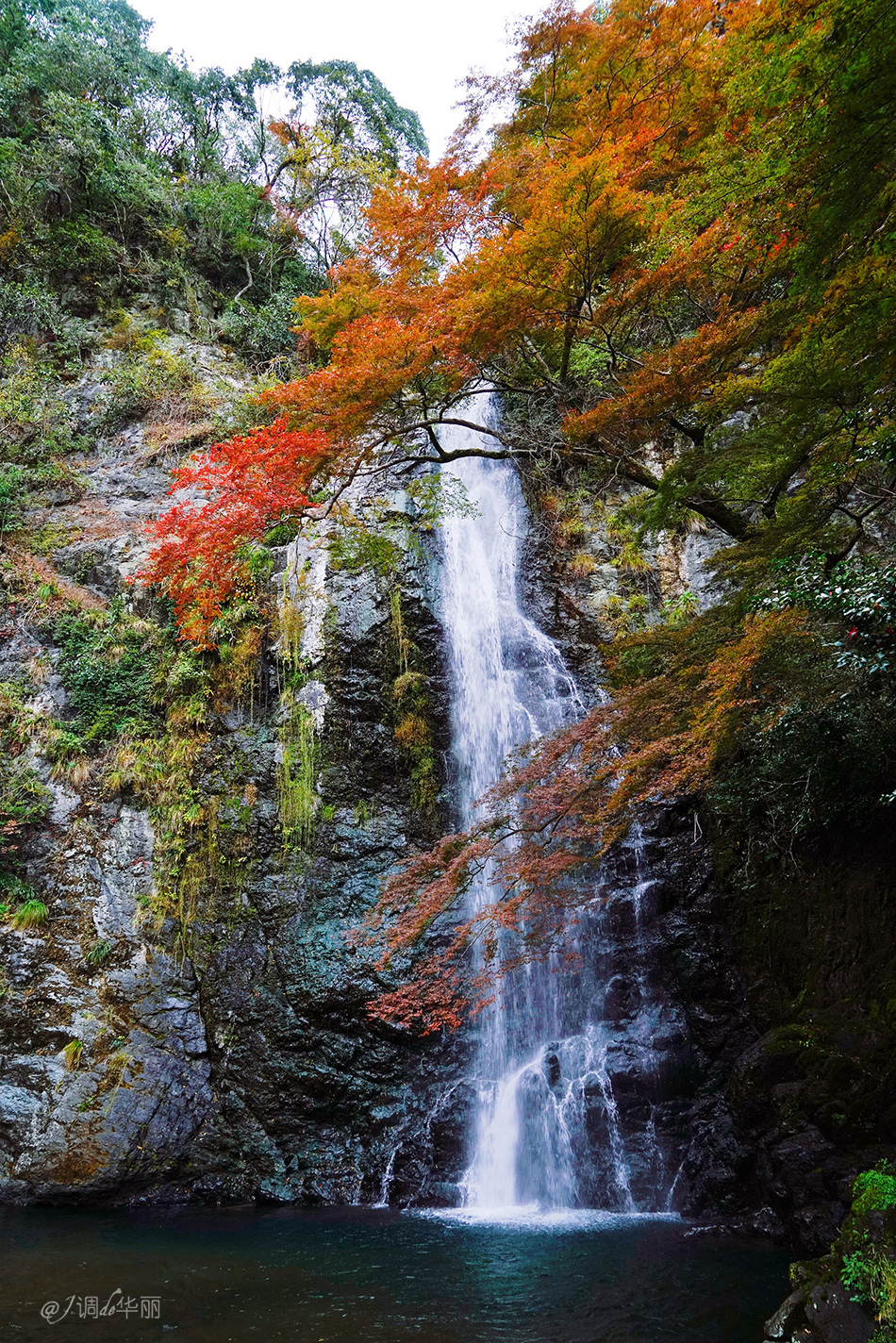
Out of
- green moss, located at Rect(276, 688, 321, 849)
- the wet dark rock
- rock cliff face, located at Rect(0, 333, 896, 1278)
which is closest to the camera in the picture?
the wet dark rock

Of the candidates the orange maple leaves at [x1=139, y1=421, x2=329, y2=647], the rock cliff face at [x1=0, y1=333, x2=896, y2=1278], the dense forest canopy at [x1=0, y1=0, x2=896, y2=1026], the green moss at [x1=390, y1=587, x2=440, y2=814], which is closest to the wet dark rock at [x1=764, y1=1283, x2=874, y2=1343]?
the rock cliff face at [x1=0, y1=333, x2=896, y2=1278]

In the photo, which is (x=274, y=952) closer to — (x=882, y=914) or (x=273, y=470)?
(x=273, y=470)

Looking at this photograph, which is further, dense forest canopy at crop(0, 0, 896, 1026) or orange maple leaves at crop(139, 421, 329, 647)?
orange maple leaves at crop(139, 421, 329, 647)

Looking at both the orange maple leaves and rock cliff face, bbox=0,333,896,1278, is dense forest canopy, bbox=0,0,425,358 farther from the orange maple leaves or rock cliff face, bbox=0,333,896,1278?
rock cliff face, bbox=0,333,896,1278

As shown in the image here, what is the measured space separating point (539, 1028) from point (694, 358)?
7.61 meters

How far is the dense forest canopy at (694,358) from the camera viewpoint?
12.7 feet

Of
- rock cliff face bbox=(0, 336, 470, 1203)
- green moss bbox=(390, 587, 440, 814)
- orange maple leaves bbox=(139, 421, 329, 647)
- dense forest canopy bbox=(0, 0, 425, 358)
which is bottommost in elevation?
rock cliff face bbox=(0, 336, 470, 1203)

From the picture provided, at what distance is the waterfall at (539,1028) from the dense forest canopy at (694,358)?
0.80 meters

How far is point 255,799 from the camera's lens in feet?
32.9

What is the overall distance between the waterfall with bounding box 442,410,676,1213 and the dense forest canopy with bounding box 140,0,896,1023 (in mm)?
797

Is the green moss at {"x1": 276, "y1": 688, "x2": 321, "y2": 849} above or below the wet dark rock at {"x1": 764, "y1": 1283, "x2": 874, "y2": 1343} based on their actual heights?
above

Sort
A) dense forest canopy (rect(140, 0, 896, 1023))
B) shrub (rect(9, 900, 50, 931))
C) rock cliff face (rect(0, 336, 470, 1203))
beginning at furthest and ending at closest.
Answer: shrub (rect(9, 900, 50, 931)) → rock cliff face (rect(0, 336, 470, 1203)) → dense forest canopy (rect(140, 0, 896, 1023))

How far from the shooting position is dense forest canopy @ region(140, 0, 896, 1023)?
3857 millimetres

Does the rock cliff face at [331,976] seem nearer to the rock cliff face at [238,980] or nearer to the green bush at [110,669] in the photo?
the rock cliff face at [238,980]
